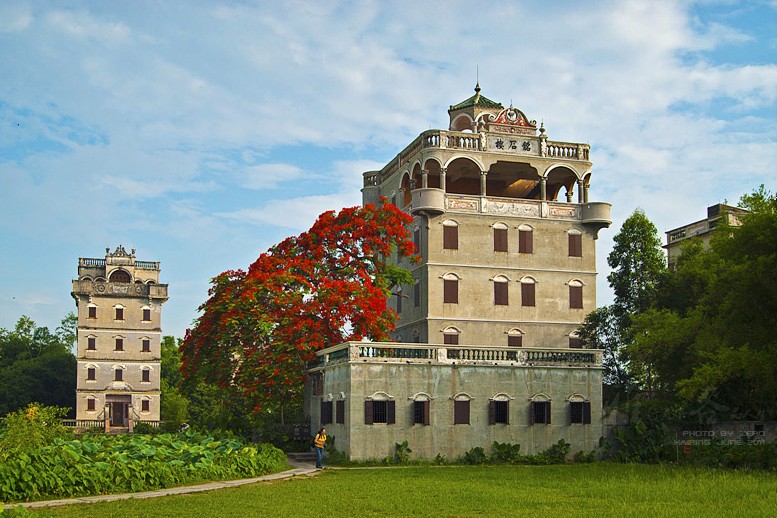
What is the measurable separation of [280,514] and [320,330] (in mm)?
20415

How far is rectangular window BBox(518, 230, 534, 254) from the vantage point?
47531 mm

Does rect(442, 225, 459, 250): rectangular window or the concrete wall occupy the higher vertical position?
rect(442, 225, 459, 250): rectangular window

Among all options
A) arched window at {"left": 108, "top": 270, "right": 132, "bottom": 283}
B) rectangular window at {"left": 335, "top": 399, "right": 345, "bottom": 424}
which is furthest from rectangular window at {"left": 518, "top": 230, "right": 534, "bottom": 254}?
arched window at {"left": 108, "top": 270, "right": 132, "bottom": 283}

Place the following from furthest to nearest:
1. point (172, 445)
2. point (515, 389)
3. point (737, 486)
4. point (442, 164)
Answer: point (442, 164), point (515, 389), point (172, 445), point (737, 486)

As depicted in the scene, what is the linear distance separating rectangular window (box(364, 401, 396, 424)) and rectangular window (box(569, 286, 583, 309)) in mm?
14740

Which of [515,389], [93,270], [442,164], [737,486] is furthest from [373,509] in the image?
[93,270]

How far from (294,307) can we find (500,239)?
12.4 metres

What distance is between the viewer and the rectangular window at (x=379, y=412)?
1430 inches

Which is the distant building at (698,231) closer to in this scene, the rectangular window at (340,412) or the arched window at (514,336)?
the arched window at (514,336)

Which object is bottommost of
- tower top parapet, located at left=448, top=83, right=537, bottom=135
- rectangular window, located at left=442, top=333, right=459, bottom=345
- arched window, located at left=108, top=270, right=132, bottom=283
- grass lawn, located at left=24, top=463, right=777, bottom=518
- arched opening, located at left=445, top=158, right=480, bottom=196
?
grass lawn, located at left=24, top=463, right=777, bottom=518

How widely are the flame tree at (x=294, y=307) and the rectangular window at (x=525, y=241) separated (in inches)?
265

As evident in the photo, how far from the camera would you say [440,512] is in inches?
818

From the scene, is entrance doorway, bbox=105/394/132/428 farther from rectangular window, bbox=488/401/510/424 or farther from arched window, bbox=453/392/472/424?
rectangular window, bbox=488/401/510/424

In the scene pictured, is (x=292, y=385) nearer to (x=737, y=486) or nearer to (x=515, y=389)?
(x=515, y=389)
